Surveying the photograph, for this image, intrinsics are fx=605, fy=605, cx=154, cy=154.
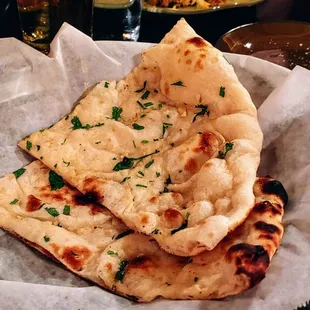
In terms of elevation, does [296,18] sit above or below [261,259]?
below

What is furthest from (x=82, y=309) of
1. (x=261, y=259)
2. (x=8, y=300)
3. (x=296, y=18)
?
(x=296, y=18)

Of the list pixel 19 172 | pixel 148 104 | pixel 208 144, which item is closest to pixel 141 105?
pixel 148 104

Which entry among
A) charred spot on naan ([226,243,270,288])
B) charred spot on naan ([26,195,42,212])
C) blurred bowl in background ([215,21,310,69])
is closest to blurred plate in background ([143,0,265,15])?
blurred bowl in background ([215,21,310,69])

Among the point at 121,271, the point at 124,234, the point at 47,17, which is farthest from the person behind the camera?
the point at 47,17

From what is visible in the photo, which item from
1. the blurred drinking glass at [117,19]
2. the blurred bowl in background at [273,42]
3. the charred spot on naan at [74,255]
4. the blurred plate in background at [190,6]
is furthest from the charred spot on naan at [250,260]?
the blurred plate in background at [190,6]

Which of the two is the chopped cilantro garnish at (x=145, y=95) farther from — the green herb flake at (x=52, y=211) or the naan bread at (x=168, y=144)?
the green herb flake at (x=52, y=211)

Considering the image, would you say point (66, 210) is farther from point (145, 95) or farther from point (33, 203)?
point (145, 95)

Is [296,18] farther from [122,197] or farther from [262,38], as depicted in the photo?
[122,197]
